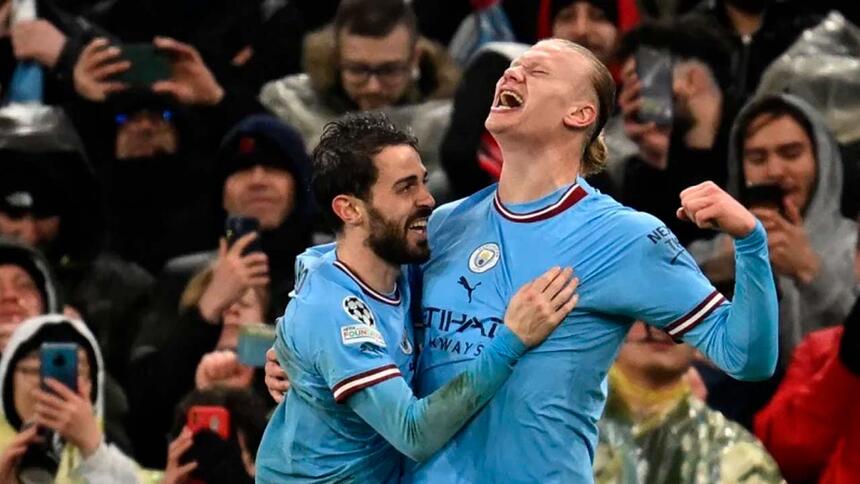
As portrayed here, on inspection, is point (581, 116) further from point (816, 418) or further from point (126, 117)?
point (126, 117)

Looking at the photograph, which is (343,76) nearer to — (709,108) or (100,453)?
(709,108)

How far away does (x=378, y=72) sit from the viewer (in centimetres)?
702

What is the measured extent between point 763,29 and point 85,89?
2169mm

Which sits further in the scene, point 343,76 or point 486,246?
point 343,76

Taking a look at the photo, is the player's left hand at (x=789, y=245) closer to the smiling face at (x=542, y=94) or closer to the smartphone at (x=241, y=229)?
the smartphone at (x=241, y=229)

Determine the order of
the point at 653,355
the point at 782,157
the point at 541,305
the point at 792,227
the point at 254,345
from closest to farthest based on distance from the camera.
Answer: the point at 541,305 → the point at 254,345 → the point at 653,355 → the point at 792,227 → the point at 782,157

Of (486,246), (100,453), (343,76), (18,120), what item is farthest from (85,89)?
(486,246)

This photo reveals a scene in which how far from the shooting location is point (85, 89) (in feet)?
23.7

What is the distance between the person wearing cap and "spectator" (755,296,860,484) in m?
1.46

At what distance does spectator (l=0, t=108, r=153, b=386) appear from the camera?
22.4 ft

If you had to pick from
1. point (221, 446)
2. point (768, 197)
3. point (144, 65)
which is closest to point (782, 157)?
point (768, 197)

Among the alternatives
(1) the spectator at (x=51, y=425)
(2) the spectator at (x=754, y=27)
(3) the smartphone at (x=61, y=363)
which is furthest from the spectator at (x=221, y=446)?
(2) the spectator at (x=754, y=27)

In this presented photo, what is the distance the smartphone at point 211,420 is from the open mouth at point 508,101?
1.74 meters

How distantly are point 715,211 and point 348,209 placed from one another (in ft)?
2.33
